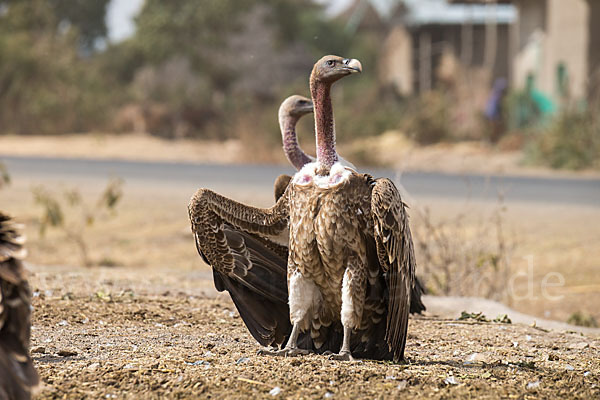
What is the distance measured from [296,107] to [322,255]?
8.81ft

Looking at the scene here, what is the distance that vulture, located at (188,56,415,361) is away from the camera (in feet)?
14.7

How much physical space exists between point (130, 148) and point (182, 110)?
3.45m

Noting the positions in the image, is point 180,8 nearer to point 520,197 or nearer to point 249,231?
point 520,197

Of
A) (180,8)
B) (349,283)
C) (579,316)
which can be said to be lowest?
(579,316)

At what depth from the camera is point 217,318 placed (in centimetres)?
608

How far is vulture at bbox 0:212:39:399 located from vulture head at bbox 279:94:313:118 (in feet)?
12.0

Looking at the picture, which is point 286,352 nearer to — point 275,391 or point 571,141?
point 275,391

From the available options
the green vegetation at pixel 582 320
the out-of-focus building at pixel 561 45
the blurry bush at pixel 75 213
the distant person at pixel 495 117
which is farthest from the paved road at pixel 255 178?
the distant person at pixel 495 117

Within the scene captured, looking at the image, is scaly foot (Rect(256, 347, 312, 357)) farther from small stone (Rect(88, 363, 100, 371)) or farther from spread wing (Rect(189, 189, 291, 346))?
small stone (Rect(88, 363, 100, 371))

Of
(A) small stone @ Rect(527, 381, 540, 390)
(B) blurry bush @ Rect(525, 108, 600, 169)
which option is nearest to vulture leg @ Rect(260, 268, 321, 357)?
(A) small stone @ Rect(527, 381, 540, 390)

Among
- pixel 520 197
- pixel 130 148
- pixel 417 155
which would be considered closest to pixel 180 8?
pixel 130 148

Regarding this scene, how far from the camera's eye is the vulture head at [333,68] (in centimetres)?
460

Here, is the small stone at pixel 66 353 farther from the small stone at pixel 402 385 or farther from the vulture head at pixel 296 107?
the vulture head at pixel 296 107

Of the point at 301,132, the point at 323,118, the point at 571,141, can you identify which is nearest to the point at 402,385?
the point at 323,118
